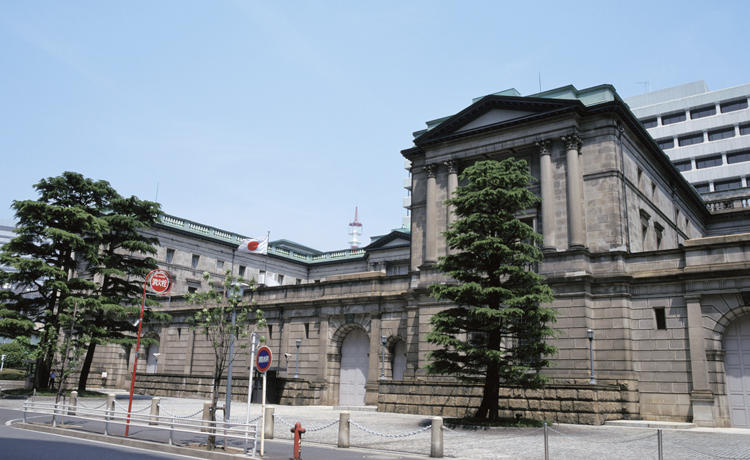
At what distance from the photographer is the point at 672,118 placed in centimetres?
8394

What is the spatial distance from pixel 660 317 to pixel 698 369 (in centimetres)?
300

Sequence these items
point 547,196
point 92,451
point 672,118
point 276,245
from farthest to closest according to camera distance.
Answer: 1. point 672,118
2. point 276,245
3. point 547,196
4. point 92,451

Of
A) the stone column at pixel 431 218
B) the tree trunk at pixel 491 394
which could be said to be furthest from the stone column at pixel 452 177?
the tree trunk at pixel 491 394

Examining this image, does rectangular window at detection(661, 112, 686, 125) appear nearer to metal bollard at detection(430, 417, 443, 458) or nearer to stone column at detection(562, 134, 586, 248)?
stone column at detection(562, 134, 586, 248)

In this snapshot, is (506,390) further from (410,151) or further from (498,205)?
(410,151)

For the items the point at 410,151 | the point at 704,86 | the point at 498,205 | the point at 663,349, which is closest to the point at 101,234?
the point at 410,151

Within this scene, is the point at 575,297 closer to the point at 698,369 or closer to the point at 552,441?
the point at 698,369

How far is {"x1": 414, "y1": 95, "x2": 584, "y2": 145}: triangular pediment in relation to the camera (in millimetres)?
33531

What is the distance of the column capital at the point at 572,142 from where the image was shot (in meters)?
32.7

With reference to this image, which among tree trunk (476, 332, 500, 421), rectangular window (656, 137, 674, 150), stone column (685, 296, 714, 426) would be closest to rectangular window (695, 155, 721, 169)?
rectangular window (656, 137, 674, 150)

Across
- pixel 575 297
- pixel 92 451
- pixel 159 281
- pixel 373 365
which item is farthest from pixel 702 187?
pixel 92 451

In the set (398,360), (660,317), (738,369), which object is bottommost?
(398,360)

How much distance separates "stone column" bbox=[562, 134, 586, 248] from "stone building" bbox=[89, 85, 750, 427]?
0.25 feet

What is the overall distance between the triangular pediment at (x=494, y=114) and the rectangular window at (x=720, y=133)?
5730cm
